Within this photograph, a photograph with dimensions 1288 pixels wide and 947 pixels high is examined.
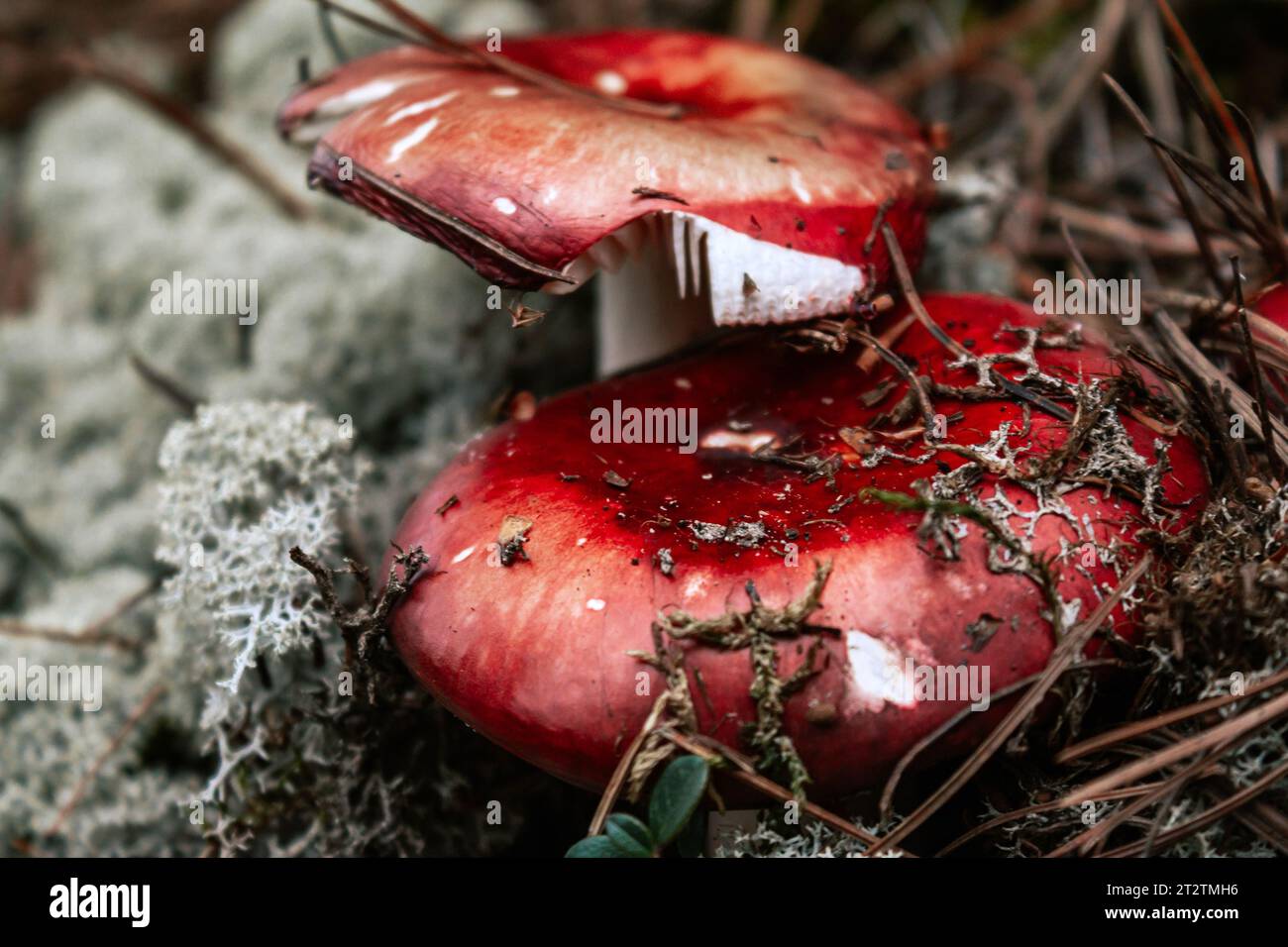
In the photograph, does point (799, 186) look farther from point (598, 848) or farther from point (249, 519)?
point (249, 519)

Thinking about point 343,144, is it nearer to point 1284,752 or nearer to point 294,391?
point 294,391

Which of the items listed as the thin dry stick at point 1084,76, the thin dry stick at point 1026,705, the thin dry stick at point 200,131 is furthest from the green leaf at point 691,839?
the thin dry stick at point 1084,76

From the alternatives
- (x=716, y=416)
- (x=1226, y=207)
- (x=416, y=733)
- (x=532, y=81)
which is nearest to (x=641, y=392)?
(x=716, y=416)

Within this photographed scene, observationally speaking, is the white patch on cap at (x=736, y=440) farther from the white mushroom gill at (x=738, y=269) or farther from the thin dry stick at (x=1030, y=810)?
the thin dry stick at (x=1030, y=810)

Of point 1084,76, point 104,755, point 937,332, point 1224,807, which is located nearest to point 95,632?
point 104,755

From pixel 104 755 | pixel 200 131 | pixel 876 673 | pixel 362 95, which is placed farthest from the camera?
pixel 200 131
